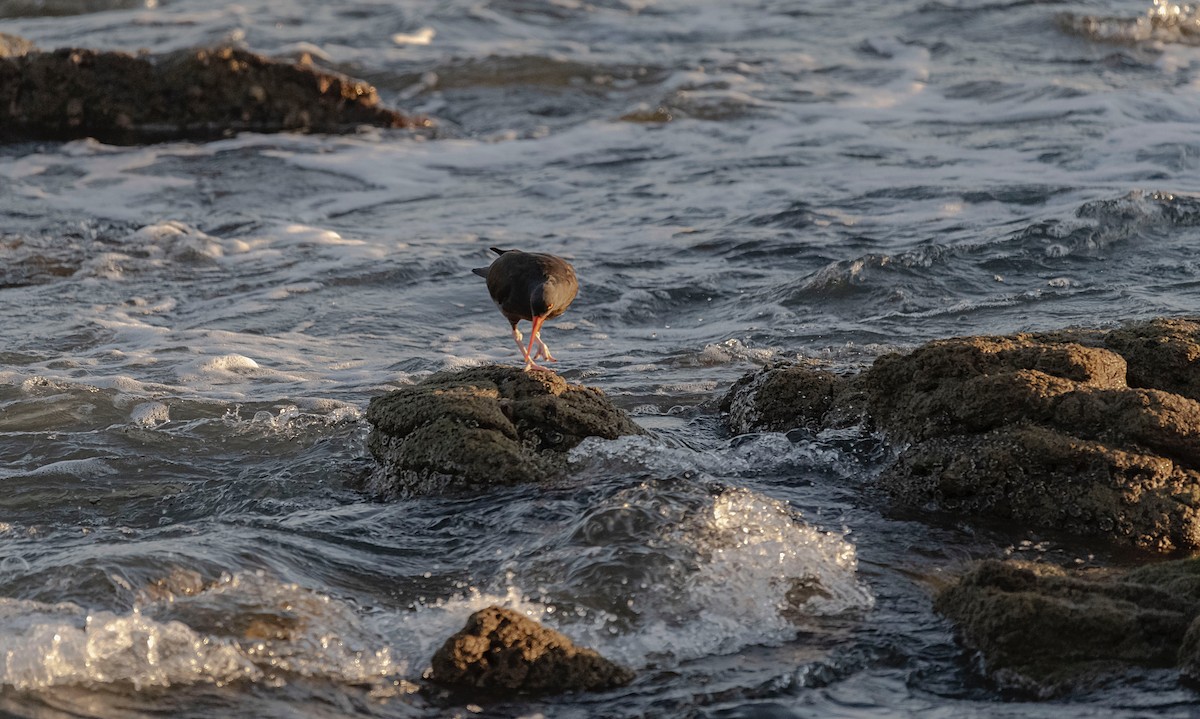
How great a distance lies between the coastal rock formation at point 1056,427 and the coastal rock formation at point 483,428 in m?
1.10

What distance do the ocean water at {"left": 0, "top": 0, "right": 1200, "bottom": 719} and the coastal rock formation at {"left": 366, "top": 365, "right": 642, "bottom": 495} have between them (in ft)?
0.37

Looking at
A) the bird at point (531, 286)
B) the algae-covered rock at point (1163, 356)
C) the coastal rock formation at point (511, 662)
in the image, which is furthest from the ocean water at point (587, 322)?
the algae-covered rock at point (1163, 356)

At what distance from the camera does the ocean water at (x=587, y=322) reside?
3732mm

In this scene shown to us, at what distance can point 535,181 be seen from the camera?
11414mm

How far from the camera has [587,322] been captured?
793 centimetres

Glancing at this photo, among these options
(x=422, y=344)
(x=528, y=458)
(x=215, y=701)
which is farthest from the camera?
(x=422, y=344)

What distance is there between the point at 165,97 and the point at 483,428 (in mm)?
9036

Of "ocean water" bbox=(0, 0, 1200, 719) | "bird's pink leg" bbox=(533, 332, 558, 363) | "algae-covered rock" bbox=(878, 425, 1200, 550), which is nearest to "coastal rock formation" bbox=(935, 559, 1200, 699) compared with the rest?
"ocean water" bbox=(0, 0, 1200, 719)

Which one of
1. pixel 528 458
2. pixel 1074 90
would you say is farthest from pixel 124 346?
pixel 1074 90

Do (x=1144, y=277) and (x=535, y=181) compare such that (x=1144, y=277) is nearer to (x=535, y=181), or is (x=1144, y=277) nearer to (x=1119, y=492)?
(x=1119, y=492)

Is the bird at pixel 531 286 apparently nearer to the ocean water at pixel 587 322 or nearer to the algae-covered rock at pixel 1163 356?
the ocean water at pixel 587 322

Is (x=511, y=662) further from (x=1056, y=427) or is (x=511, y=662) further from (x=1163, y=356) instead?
(x=1163, y=356)

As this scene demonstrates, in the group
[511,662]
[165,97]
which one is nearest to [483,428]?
[511,662]

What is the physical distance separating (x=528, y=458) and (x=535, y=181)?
6747mm
